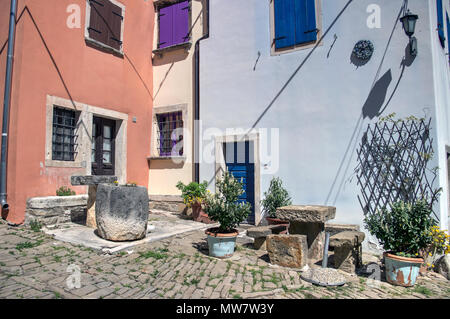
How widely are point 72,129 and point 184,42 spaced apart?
4026 millimetres

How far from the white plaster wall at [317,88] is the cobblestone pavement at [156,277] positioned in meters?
2.53

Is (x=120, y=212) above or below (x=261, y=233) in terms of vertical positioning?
above

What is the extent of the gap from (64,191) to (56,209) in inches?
24.4

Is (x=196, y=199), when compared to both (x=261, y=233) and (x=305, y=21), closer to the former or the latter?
(x=261, y=233)

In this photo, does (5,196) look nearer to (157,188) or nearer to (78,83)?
(78,83)

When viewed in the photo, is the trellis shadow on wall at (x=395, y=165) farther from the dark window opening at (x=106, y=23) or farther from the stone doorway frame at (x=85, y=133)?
the dark window opening at (x=106, y=23)

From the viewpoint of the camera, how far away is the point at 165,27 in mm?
9734

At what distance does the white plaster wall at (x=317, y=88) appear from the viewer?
6.31 m

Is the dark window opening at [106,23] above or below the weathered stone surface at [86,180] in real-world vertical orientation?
above

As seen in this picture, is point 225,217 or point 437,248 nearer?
point 225,217

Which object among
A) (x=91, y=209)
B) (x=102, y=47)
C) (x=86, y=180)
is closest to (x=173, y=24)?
(x=102, y=47)

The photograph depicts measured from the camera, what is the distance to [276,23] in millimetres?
7812

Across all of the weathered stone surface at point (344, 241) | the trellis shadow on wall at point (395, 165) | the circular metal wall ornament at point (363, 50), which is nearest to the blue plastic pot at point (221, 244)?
the weathered stone surface at point (344, 241)

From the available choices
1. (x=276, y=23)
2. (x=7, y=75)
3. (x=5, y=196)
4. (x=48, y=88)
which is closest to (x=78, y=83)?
(x=48, y=88)
